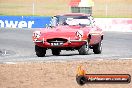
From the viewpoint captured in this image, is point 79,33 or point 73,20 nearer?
point 79,33

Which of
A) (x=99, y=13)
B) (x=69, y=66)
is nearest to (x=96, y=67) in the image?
(x=69, y=66)

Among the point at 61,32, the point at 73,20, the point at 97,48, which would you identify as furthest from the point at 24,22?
the point at 61,32

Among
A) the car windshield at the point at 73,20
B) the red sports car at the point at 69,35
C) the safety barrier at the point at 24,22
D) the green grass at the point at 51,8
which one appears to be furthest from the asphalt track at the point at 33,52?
the green grass at the point at 51,8

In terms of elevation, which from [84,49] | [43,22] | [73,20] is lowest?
[43,22]

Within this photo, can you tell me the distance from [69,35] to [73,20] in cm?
139

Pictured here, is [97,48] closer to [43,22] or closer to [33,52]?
[33,52]

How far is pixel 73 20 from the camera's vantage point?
18500mm

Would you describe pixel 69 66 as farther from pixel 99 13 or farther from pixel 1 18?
pixel 99 13

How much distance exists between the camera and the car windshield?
18.4m

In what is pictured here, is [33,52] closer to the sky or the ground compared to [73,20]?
closer to the ground

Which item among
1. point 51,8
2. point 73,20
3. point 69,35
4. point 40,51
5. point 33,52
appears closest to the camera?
point 69,35

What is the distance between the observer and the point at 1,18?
141 ft

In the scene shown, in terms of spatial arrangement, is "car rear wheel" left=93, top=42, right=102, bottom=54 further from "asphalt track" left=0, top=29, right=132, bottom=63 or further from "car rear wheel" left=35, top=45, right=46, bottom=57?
"car rear wheel" left=35, top=45, right=46, bottom=57

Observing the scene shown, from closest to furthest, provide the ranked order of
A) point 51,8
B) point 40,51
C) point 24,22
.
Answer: point 40,51 < point 24,22 < point 51,8
